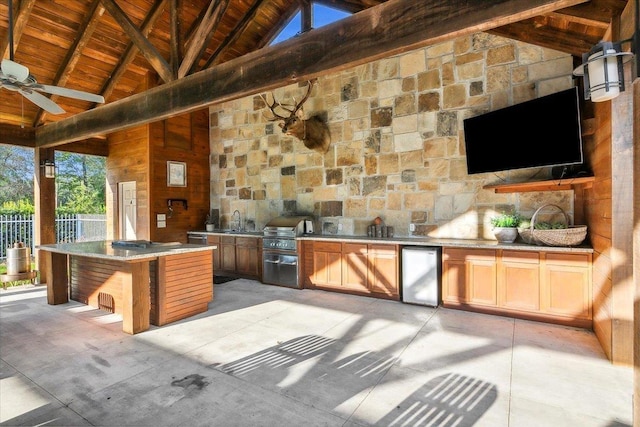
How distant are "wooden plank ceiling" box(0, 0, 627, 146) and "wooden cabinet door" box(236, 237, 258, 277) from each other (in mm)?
3076

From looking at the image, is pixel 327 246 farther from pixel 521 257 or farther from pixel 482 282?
pixel 521 257

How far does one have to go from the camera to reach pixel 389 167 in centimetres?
514

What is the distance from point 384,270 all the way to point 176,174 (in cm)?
505

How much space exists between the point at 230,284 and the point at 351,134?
3.57 meters

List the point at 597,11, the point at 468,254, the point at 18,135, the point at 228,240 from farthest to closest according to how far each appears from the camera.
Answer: the point at 228,240 < the point at 18,135 < the point at 468,254 < the point at 597,11

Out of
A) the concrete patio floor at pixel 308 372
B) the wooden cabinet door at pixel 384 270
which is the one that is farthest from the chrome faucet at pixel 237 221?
the wooden cabinet door at pixel 384 270

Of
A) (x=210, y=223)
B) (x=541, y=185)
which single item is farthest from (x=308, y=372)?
(x=210, y=223)

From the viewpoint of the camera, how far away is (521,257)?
3.62m

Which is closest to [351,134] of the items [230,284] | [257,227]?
[257,227]

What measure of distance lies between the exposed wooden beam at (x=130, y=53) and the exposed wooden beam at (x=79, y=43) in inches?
23.4

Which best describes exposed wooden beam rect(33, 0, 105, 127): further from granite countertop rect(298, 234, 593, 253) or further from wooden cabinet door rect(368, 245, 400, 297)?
wooden cabinet door rect(368, 245, 400, 297)

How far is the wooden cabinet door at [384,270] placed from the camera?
4.51 meters

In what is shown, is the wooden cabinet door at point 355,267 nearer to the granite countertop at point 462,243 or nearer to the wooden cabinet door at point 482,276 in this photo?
the granite countertop at point 462,243

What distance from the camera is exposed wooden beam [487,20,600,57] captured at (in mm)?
2896
